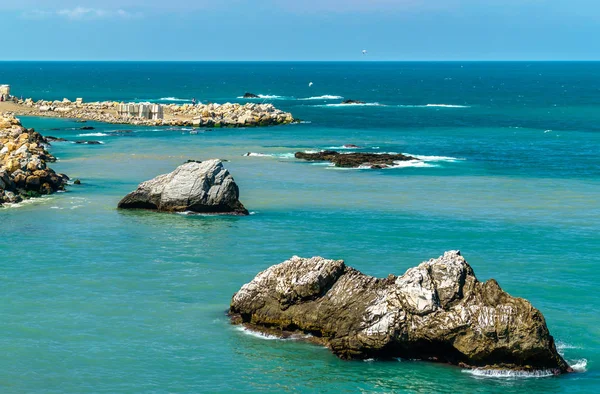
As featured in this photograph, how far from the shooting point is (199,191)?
6131 centimetres

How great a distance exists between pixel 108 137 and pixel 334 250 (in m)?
70.5

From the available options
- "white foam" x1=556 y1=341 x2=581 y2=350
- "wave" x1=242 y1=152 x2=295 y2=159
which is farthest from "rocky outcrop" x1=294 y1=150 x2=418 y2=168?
"white foam" x1=556 y1=341 x2=581 y2=350

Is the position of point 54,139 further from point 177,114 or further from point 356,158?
point 356,158

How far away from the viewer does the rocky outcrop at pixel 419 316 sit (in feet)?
102

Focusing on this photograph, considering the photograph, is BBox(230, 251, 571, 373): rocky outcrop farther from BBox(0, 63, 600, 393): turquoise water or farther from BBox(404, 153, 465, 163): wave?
BBox(404, 153, 465, 163): wave

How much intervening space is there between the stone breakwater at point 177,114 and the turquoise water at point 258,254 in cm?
2710

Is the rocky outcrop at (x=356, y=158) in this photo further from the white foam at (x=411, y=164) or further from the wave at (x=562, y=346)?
the wave at (x=562, y=346)

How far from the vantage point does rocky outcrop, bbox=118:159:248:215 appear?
6122 cm

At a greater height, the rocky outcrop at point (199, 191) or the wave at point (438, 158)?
the wave at point (438, 158)

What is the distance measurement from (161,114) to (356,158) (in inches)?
2205

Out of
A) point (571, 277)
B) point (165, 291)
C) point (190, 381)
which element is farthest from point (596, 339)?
point (165, 291)

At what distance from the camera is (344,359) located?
32.8 metres

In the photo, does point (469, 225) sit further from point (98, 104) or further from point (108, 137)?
point (98, 104)

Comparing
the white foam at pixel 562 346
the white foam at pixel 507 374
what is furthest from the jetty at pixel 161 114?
the white foam at pixel 507 374
